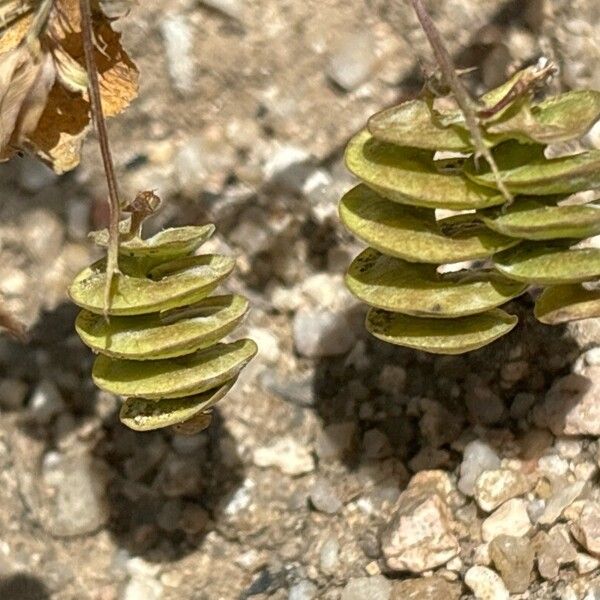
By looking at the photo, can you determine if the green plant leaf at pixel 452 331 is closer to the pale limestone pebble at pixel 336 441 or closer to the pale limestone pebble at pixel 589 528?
the pale limestone pebble at pixel 589 528

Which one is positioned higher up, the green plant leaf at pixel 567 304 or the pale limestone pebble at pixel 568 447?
the green plant leaf at pixel 567 304

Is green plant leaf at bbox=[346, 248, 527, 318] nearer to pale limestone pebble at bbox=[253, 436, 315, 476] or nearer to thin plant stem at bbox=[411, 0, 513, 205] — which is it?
thin plant stem at bbox=[411, 0, 513, 205]

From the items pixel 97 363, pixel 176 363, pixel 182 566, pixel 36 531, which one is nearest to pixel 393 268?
pixel 176 363

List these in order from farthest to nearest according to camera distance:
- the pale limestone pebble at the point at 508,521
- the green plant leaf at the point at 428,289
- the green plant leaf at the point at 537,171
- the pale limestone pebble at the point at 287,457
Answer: the pale limestone pebble at the point at 287,457
the pale limestone pebble at the point at 508,521
the green plant leaf at the point at 428,289
the green plant leaf at the point at 537,171

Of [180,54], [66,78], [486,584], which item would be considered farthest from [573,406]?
[180,54]

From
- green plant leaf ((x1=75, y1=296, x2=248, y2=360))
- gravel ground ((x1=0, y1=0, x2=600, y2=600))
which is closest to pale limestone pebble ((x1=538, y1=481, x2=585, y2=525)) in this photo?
gravel ground ((x1=0, y1=0, x2=600, y2=600))

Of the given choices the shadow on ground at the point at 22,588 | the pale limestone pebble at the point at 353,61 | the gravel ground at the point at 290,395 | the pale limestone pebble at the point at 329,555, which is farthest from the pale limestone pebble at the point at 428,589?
the pale limestone pebble at the point at 353,61

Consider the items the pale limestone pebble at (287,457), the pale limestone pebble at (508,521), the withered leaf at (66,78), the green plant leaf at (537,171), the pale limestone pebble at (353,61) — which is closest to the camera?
the green plant leaf at (537,171)
